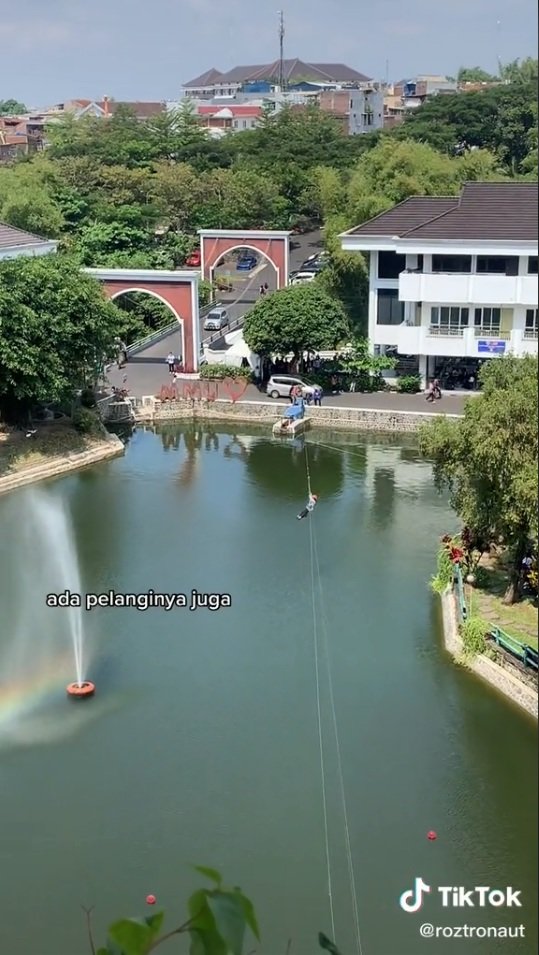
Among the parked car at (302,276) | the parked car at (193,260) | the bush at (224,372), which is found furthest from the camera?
the parked car at (193,260)

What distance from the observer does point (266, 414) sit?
1375cm

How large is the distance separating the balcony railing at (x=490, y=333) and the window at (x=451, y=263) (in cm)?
80

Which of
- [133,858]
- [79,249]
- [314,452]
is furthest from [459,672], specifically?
[79,249]

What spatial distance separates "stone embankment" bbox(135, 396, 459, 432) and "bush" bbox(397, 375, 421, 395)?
39.0 inches

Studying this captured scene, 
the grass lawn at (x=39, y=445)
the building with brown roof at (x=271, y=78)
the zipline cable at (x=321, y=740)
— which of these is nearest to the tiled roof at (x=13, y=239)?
the grass lawn at (x=39, y=445)

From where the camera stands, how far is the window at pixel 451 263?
13.5 metres

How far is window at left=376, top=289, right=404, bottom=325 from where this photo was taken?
14.6 metres

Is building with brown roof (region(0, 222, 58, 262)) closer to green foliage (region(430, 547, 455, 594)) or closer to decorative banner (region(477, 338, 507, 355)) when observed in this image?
decorative banner (region(477, 338, 507, 355))

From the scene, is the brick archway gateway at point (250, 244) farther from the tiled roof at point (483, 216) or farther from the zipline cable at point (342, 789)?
the zipline cable at point (342, 789)

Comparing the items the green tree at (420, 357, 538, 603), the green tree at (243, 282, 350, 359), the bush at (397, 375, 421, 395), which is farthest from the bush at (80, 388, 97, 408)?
the green tree at (420, 357, 538, 603)

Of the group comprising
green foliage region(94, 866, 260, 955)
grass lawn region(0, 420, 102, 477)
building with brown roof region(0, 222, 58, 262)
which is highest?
building with brown roof region(0, 222, 58, 262)

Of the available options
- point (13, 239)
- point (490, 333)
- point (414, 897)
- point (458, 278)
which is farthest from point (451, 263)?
point (414, 897)

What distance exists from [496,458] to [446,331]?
6.88 meters

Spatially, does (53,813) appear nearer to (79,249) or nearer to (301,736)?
(301,736)
